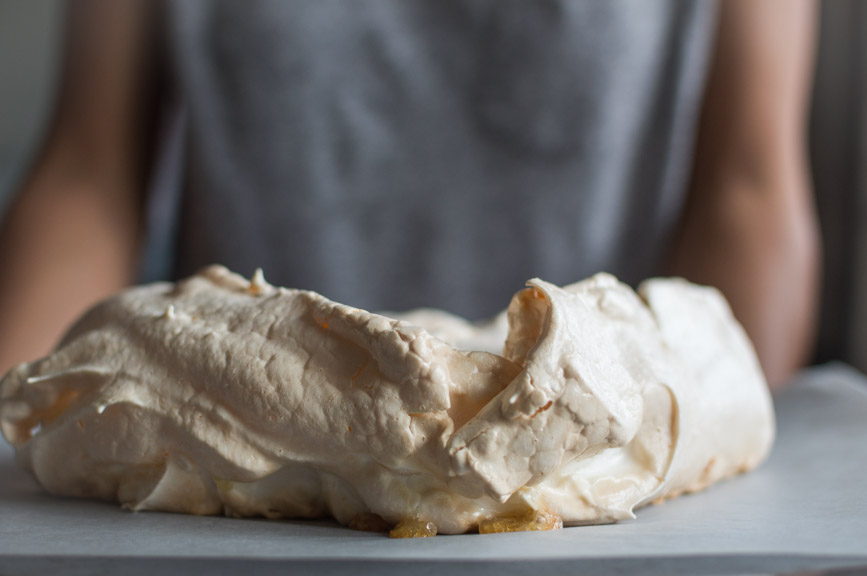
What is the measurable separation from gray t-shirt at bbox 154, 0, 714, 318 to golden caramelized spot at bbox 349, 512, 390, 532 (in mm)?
942

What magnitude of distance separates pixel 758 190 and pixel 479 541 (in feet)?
3.50

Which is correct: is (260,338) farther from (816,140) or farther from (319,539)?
(816,140)

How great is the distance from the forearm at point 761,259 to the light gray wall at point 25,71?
8.95 feet

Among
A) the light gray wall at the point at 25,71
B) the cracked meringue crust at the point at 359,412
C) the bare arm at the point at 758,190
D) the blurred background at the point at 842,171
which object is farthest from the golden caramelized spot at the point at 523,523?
the light gray wall at the point at 25,71

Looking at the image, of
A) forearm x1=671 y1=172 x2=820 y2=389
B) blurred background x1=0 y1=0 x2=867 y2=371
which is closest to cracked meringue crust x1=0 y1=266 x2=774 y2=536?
forearm x1=671 y1=172 x2=820 y2=389

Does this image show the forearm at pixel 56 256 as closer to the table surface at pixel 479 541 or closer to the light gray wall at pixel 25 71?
the table surface at pixel 479 541

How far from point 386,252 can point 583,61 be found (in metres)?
0.50

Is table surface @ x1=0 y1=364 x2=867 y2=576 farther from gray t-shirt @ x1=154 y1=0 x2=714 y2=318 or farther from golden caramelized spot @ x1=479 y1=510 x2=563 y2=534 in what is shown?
gray t-shirt @ x1=154 y1=0 x2=714 y2=318

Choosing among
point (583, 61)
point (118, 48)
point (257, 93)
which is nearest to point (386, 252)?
point (257, 93)

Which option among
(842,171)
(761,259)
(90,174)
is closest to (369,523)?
(761,259)

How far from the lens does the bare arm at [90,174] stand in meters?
1.45

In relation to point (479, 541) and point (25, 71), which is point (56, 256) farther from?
point (25, 71)

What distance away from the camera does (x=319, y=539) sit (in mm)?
601

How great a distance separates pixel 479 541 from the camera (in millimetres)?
570
